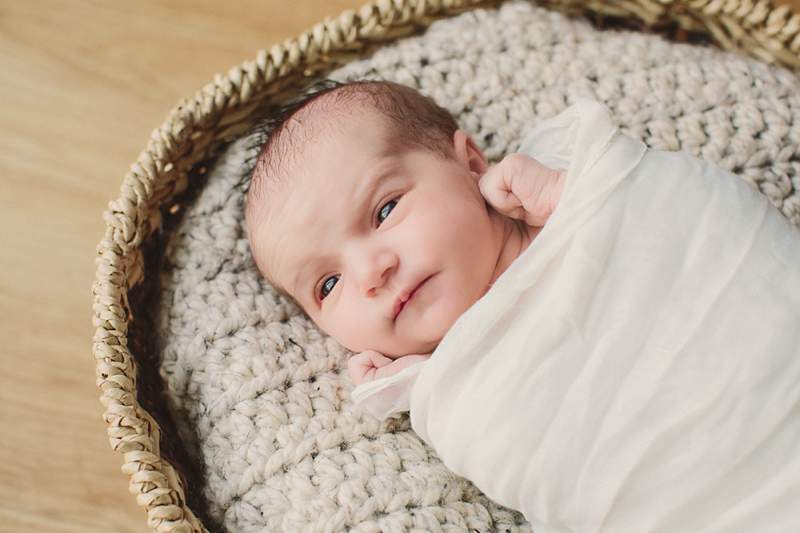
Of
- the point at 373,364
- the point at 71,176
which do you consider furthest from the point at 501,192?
the point at 71,176

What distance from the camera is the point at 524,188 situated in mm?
909

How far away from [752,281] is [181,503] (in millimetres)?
593

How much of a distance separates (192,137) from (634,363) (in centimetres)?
63

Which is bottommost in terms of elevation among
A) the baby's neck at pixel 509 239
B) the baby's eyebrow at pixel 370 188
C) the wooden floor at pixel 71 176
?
the wooden floor at pixel 71 176

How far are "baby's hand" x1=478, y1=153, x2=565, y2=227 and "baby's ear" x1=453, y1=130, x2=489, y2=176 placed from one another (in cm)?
7

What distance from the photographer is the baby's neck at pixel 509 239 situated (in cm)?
95

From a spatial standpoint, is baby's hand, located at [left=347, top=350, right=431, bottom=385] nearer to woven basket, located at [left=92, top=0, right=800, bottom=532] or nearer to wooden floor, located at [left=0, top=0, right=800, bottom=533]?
woven basket, located at [left=92, top=0, right=800, bottom=532]

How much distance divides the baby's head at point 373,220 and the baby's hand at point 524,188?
2cm

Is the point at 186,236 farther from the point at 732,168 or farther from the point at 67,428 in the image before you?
the point at 732,168

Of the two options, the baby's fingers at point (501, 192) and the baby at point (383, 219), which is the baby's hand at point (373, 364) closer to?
the baby at point (383, 219)

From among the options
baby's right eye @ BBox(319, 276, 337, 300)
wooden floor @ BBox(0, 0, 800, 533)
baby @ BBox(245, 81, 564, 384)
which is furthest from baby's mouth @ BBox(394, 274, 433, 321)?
wooden floor @ BBox(0, 0, 800, 533)

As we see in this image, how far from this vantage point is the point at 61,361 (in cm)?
131

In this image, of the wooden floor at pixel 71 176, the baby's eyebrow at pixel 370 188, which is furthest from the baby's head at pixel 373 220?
the wooden floor at pixel 71 176

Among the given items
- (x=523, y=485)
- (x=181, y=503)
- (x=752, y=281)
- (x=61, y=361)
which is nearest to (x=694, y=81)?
(x=752, y=281)
